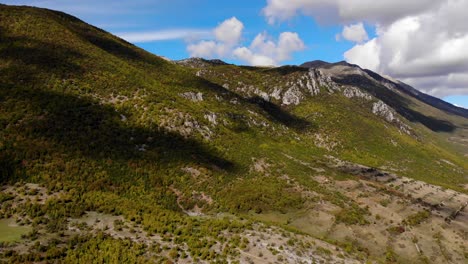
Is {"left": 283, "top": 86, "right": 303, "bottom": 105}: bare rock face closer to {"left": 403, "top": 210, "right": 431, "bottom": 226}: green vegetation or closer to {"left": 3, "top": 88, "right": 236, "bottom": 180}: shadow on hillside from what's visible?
{"left": 3, "top": 88, "right": 236, "bottom": 180}: shadow on hillside

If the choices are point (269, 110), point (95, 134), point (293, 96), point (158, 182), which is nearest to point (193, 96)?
point (269, 110)

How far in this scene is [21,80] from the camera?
61.4 meters

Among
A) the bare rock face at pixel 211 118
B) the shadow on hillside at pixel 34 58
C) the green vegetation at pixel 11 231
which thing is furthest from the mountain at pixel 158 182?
the bare rock face at pixel 211 118

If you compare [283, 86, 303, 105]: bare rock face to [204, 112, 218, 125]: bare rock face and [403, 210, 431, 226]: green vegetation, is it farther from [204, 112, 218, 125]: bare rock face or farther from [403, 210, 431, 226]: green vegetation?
[403, 210, 431, 226]: green vegetation

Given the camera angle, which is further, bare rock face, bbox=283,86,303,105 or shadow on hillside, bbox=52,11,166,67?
bare rock face, bbox=283,86,303,105

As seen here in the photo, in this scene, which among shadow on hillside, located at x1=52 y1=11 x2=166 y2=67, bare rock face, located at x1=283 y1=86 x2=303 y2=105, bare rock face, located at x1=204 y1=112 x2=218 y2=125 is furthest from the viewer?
bare rock face, located at x1=283 y1=86 x2=303 y2=105

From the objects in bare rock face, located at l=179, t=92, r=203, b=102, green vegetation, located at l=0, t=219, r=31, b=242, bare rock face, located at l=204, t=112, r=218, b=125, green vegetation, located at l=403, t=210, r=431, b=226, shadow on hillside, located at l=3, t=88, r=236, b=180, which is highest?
bare rock face, located at l=179, t=92, r=203, b=102

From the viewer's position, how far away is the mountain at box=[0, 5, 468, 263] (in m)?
34.1

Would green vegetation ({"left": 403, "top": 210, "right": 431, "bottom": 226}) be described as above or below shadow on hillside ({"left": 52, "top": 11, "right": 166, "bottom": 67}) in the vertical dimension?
below

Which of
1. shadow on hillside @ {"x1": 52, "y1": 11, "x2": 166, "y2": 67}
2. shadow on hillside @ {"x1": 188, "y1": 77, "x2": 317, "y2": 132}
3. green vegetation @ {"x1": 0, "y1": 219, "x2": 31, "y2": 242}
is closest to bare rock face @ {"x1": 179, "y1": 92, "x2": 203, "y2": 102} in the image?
shadow on hillside @ {"x1": 188, "y1": 77, "x2": 317, "y2": 132}

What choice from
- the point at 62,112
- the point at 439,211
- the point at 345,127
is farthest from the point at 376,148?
the point at 62,112

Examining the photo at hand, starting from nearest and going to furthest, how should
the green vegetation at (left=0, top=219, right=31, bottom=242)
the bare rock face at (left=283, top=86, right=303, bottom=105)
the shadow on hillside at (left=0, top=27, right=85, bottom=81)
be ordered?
the green vegetation at (left=0, top=219, right=31, bottom=242)
the shadow on hillside at (left=0, top=27, right=85, bottom=81)
the bare rock face at (left=283, top=86, right=303, bottom=105)

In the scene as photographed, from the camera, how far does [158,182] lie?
5228 centimetres

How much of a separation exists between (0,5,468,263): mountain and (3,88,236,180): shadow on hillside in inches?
10.9
